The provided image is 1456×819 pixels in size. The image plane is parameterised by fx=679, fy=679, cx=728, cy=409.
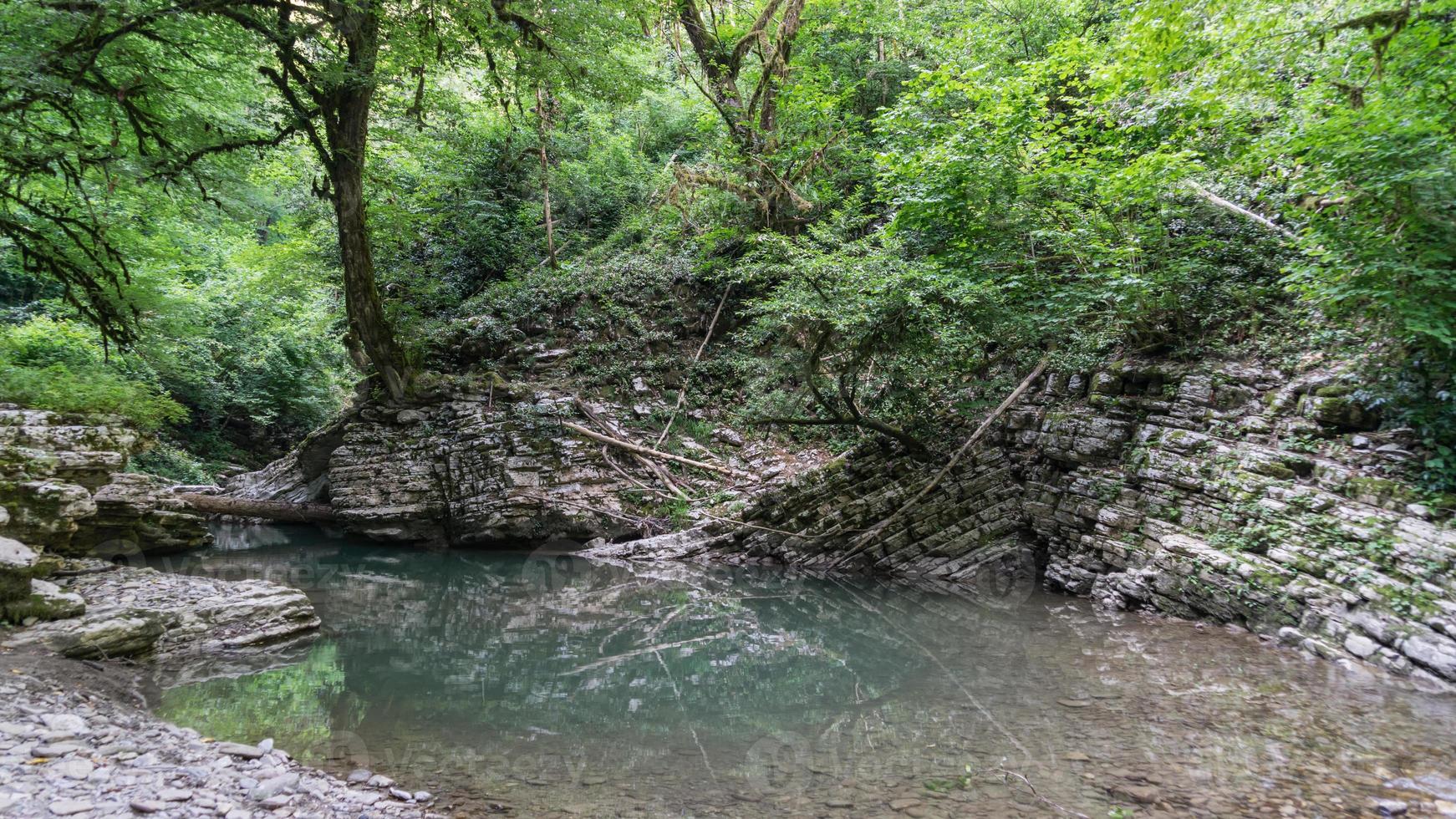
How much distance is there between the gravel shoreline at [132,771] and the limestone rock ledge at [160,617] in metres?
0.81

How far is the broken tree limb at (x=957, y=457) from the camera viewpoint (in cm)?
1073

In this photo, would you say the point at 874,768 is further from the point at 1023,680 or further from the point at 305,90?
the point at 305,90

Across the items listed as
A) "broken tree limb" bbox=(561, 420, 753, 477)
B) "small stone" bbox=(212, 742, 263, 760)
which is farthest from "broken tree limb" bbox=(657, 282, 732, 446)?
"small stone" bbox=(212, 742, 263, 760)

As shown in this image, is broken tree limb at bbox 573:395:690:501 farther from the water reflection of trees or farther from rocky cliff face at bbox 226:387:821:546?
the water reflection of trees

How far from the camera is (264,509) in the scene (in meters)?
14.5

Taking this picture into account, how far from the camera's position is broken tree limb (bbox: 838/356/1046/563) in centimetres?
1073

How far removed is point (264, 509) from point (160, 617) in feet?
29.9

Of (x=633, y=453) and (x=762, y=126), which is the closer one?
(x=633, y=453)

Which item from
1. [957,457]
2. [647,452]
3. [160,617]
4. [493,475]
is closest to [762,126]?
[647,452]

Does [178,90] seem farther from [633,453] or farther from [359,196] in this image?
[633,453]

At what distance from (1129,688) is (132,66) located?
37.3 feet

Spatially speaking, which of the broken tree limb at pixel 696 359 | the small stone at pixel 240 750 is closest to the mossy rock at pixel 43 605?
the small stone at pixel 240 750

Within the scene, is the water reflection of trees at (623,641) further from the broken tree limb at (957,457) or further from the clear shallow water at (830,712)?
the broken tree limb at (957,457)

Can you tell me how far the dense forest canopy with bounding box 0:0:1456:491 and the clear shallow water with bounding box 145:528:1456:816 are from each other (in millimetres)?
3098
